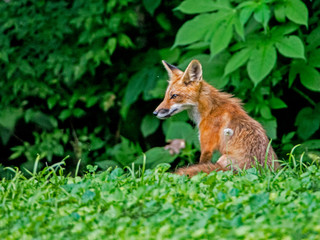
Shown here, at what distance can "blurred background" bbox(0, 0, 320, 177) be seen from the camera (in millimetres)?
6707

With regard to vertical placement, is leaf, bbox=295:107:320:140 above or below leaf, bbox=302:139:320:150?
above

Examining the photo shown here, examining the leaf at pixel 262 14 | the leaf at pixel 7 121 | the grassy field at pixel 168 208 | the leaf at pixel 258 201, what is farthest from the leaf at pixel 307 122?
the leaf at pixel 7 121

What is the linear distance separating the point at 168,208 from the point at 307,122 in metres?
3.84

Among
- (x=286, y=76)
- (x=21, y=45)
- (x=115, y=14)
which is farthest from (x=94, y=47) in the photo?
(x=286, y=76)

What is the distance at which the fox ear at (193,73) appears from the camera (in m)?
6.21

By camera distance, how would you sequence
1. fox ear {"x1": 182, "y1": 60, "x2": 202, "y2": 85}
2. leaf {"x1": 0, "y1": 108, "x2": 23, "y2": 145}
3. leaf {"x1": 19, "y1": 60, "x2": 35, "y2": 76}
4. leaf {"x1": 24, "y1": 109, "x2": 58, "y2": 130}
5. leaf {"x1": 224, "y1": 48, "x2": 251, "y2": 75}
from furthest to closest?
leaf {"x1": 24, "y1": 109, "x2": 58, "y2": 130}
leaf {"x1": 0, "y1": 108, "x2": 23, "y2": 145}
leaf {"x1": 19, "y1": 60, "x2": 35, "y2": 76}
fox ear {"x1": 182, "y1": 60, "x2": 202, "y2": 85}
leaf {"x1": 224, "y1": 48, "x2": 251, "y2": 75}

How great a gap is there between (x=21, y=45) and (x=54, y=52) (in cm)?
62

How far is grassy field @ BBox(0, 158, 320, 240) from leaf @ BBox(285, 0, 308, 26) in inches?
79.9

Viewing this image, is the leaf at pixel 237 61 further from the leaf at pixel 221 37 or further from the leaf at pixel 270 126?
the leaf at pixel 270 126

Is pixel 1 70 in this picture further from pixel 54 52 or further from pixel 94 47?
pixel 94 47

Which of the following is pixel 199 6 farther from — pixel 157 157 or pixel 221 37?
pixel 157 157

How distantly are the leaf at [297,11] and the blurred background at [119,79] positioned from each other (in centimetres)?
12

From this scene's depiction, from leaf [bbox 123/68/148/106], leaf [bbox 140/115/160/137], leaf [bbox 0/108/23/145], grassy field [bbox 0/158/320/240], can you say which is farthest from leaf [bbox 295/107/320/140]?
leaf [bbox 0/108/23/145]

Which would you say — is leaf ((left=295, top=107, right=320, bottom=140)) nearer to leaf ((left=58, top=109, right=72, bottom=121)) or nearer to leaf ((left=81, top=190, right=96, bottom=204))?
leaf ((left=58, top=109, right=72, bottom=121))
